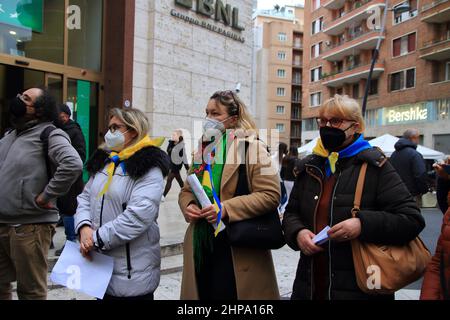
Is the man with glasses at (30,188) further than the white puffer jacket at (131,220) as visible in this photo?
Yes

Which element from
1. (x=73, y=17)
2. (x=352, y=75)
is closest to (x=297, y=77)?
(x=352, y=75)

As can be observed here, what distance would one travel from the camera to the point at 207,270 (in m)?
2.67

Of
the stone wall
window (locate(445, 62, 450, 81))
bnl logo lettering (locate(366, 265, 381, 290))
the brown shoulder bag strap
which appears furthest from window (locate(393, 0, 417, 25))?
bnl logo lettering (locate(366, 265, 381, 290))

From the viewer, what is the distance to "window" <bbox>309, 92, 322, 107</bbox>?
160 ft

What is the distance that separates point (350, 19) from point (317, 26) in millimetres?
8030

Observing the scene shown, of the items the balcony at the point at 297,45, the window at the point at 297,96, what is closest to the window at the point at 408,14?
the balcony at the point at 297,45

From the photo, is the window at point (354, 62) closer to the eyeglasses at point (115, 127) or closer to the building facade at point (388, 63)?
the building facade at point (388, 63)

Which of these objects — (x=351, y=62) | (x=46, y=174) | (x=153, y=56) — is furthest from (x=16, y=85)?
(x=351, y=62)

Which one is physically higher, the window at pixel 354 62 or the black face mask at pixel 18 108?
the window at pixel 354 62

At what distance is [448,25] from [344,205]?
3524 cm

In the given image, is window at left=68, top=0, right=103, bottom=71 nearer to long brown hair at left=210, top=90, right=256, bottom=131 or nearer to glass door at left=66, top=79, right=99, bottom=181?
glass door at left=66, top=79, right=99, bottom=181

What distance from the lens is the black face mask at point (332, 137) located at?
2416mm

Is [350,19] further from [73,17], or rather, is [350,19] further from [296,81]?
[73,17]

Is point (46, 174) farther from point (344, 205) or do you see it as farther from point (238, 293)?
point (344, 205)
